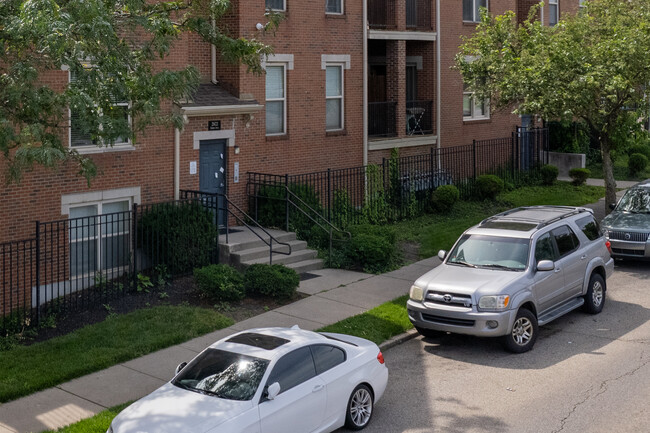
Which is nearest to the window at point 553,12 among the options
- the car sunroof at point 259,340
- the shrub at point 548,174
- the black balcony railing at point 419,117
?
the shrub at point 548,174

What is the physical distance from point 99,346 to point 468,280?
19.4 feet

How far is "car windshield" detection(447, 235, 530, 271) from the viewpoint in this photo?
44.5 ft

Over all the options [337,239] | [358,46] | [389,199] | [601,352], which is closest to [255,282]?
[337,239]

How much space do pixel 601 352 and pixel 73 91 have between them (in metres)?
8.85

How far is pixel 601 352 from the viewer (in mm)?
13016

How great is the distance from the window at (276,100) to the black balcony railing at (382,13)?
499cm

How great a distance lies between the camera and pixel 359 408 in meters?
10.1

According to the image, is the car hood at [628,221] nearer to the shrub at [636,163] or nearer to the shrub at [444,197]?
the shrub at [444,197]

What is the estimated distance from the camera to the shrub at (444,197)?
2394 cm

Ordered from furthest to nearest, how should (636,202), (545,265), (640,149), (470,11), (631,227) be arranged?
(640,149) < (470,11) < (636,202) < (631,227) < (545,265)

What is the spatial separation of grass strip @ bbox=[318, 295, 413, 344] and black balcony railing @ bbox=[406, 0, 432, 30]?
13896mm

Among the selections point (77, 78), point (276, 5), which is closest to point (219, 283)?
point (77, 78)

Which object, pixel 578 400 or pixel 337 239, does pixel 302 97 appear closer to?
pixel 337 239

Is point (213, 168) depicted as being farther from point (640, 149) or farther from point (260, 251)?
point (640, 149)
